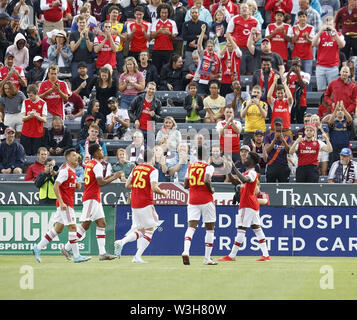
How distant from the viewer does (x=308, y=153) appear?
2066 centimetres

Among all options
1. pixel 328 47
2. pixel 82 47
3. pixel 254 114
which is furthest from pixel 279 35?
→ pixel 82 47

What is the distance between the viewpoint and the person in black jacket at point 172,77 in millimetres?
24517

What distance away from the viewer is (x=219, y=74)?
23750 mm

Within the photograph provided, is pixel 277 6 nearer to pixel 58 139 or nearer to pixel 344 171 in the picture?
pixel 344 171

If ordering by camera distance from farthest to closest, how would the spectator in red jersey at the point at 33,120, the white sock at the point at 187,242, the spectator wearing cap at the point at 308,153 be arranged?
1. the spectator in red jersey at the point at 33,120
2. the spectator wearing cap at the point at 308,153
3. the white sock at the point at 187,242

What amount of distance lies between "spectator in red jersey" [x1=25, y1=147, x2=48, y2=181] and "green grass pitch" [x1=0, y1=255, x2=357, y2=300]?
13.2ft

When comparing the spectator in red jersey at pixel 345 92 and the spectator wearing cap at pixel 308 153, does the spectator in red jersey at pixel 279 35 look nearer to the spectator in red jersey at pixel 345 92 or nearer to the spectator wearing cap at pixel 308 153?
the spectator in red jersey at pixel 345 92

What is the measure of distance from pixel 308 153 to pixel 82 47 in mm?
7515

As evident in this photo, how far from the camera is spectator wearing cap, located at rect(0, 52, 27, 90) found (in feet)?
78.9

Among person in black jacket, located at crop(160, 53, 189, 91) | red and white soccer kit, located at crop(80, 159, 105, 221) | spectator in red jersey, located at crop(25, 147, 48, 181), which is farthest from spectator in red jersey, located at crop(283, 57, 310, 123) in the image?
red and white soccer kit, located at crop(80, 159, 105, 221)

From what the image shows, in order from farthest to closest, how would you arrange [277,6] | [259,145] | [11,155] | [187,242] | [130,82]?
1. [277,6]
2. [130,82]
3. [11,155]
4. [259,145]
5. [187,242]

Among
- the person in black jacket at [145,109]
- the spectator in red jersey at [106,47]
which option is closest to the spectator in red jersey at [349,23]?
the person in black jacket at [145,109]

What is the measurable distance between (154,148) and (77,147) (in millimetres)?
2155

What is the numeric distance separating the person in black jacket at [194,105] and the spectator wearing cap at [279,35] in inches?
104
